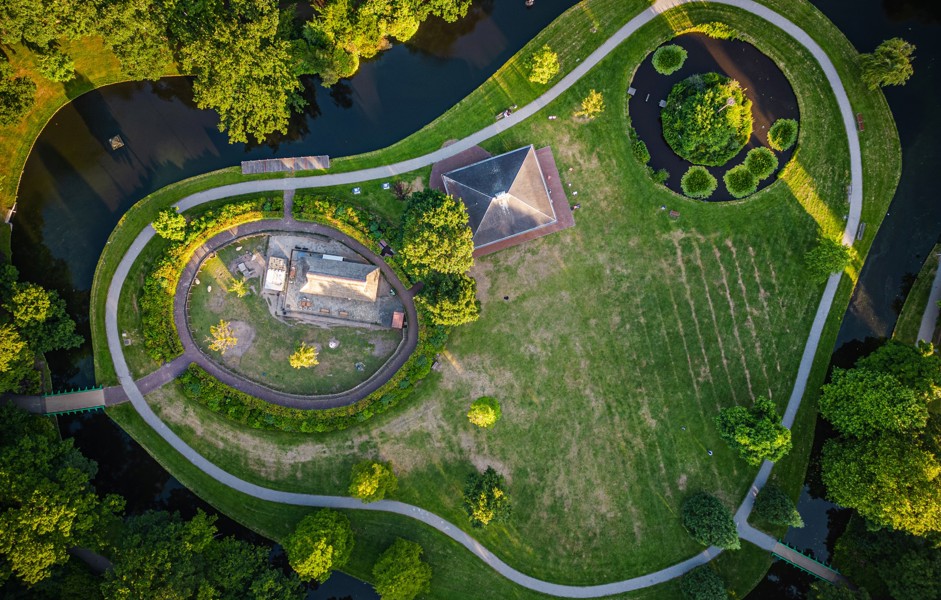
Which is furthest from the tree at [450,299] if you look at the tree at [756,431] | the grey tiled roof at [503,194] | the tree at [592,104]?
the tree at [756,431]

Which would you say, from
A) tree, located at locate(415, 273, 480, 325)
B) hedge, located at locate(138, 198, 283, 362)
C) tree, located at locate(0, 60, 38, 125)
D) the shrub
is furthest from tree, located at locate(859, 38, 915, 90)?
tree, located at locate(0, 60, 38, 125)

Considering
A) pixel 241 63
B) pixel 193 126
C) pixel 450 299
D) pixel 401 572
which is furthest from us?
pixel 193 126

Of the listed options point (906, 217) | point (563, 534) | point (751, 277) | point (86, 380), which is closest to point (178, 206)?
point (86, 380)

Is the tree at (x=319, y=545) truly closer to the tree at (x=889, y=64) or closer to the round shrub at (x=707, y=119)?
the round shrub at (x=707, y=119)

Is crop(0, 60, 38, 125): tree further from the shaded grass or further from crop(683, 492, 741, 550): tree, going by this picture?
the shaded grass

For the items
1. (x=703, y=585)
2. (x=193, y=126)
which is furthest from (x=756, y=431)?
(x=193, y=126)

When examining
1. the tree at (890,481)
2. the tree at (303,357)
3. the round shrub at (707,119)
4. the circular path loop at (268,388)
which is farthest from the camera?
the circular path loop at (268,388)

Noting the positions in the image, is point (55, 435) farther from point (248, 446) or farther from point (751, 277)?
point (751, 277)

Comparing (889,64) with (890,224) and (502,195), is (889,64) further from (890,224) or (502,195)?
(502,195)
